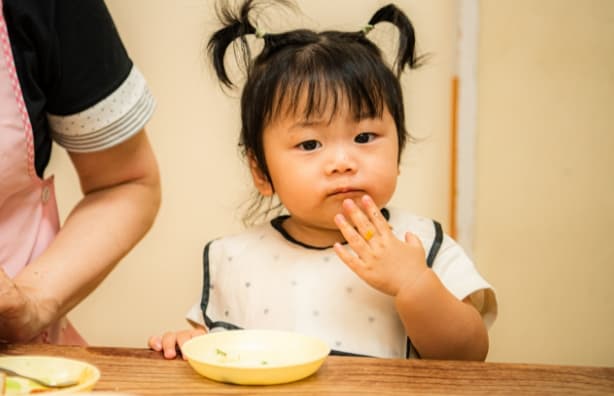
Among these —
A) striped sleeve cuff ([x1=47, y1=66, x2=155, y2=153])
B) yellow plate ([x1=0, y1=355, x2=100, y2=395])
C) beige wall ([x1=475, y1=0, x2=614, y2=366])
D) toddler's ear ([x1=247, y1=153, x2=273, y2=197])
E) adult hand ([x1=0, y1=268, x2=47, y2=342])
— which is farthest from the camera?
beige wall ([x1=475, y1=0, x2=614, y2=366])

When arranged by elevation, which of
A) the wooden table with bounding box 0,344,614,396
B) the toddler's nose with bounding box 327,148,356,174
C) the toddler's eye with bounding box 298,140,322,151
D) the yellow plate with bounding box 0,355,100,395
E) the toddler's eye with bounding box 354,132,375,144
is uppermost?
the toddler's eye with bounding box 354,132,375,144

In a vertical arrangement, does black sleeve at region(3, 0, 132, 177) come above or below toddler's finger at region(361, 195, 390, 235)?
above

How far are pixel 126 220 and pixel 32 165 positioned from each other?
0.18 metres

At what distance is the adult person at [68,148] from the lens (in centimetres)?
90

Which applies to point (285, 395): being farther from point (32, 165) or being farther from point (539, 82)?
point (539, 82)

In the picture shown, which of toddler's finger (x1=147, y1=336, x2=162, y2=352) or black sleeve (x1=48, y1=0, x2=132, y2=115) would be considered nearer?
toddler's finger (x1=147, y1=336, x2=162, y2=352)

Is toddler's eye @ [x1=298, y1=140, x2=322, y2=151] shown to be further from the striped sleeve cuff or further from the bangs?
the striped sleeve cuff

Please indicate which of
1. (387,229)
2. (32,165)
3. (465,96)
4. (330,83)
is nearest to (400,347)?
(387,229)

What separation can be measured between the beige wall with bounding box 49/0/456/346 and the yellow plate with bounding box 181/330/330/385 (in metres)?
1.30

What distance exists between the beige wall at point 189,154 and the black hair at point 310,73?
2.71ft

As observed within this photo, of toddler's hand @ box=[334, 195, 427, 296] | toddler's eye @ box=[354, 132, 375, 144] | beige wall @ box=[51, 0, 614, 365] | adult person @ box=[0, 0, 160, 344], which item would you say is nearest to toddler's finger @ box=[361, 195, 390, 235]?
toddler's hand @ box=[334, 195, 427, 296]

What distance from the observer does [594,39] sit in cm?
200

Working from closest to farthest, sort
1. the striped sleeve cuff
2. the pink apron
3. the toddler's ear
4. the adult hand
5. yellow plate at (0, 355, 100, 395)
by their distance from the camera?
1. yellow plate at (0, 355, 100, 395)
2. the adult hand
3. the pink apron
4. the striped sleeve cuff
5. the toddler's ear

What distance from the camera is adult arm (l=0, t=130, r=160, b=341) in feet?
2.97
